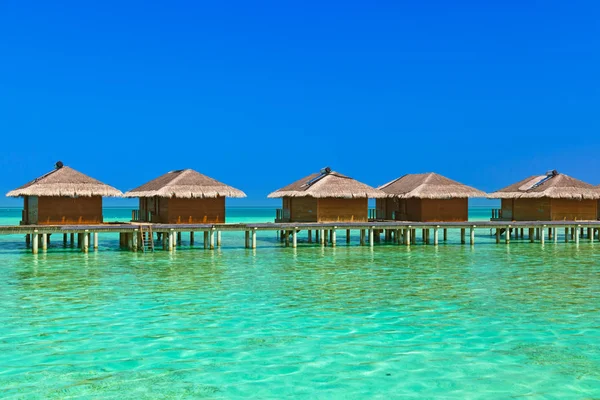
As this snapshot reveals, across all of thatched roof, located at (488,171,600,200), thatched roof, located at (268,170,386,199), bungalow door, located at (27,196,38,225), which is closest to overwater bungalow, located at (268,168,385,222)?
thatched roof, located at (268,170,386,199)

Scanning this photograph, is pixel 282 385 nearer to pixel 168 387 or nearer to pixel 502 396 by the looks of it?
pixel 168 387

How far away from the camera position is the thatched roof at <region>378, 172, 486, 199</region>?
30391 mm

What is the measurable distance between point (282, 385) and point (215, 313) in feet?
15.1

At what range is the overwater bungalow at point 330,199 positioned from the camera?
2903 centimetres

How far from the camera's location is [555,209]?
32.8 meters

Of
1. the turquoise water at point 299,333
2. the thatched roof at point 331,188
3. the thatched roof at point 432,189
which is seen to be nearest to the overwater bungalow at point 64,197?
the turquoise water at point 299,333

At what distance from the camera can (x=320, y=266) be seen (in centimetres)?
2089

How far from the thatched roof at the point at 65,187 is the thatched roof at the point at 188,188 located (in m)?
1.87

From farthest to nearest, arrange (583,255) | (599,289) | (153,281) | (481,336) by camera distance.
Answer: (583,255)
(153,281)
(599,289)
(481,336)

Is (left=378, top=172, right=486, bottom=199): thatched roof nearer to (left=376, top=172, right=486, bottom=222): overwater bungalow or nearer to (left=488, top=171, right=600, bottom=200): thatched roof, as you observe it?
(left=376, top=172, right=486, bottom=222): overwater bungalow

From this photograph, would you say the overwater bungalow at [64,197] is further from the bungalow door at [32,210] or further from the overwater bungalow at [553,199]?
the overwater bungalow at [553,199]

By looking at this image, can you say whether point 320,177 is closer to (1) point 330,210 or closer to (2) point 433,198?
(1) point 330,210

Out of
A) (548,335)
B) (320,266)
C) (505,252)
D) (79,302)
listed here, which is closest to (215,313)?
(79,302)

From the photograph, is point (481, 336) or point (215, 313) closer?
point (481, 336)
